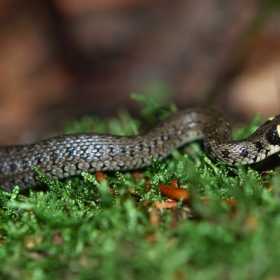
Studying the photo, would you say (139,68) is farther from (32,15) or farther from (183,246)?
(183,246)

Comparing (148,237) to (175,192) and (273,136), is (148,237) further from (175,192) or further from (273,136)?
(273,136)

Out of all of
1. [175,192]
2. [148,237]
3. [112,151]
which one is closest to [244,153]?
[175,192]

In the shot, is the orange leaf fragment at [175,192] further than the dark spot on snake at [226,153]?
No

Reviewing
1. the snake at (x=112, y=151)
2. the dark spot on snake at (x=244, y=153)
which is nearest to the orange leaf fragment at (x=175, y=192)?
the snake at (x=112, y=151)

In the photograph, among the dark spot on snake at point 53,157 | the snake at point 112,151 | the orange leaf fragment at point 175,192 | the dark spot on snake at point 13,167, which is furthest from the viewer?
the dark spot on snake at point 13,167

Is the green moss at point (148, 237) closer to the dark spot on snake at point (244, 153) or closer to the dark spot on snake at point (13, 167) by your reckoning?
the dark spot on snake at point (244, 153)

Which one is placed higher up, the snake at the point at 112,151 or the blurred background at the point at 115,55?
the blurred background at the point at 115,55

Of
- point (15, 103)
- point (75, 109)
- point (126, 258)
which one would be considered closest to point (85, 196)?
point (126, 258)
